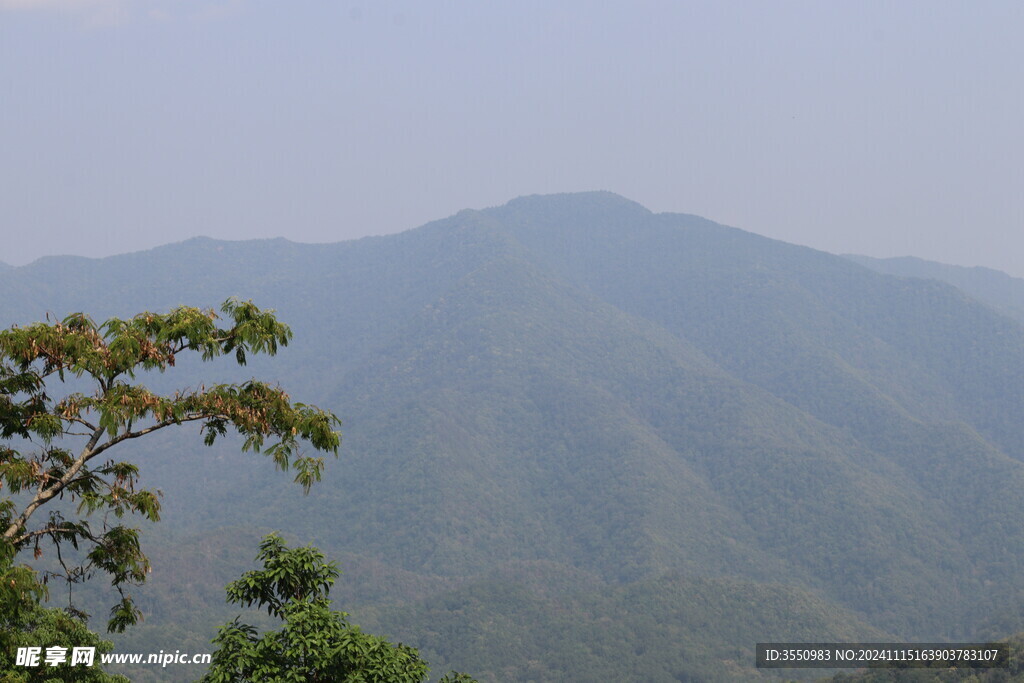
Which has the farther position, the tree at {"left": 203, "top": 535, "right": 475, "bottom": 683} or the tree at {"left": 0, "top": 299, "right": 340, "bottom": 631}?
the tree at {"left": 0, "top": 299, "right": 340, "bottom": 631}

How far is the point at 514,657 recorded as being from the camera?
513 ft

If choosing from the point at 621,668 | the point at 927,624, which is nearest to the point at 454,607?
the point at 621,668

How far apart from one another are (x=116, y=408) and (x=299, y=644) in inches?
186

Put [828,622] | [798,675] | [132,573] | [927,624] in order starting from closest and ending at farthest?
[132,573], [798,675], [828,622], [927,624]

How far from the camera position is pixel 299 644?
14.5 metres

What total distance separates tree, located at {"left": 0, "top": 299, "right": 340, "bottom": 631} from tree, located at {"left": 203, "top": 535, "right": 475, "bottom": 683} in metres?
1.71

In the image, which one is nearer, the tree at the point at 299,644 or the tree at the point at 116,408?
the tree at the point at 299,644

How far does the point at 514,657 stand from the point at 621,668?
60.5ft

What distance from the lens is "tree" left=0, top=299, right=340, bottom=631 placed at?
48.3 ft

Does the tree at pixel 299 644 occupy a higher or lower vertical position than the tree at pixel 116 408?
lower

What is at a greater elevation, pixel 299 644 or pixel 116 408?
pixel 116 408

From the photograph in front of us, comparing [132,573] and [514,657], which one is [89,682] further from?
[514,657]

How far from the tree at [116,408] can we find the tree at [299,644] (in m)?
1.71

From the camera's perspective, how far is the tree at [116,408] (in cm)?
1473
